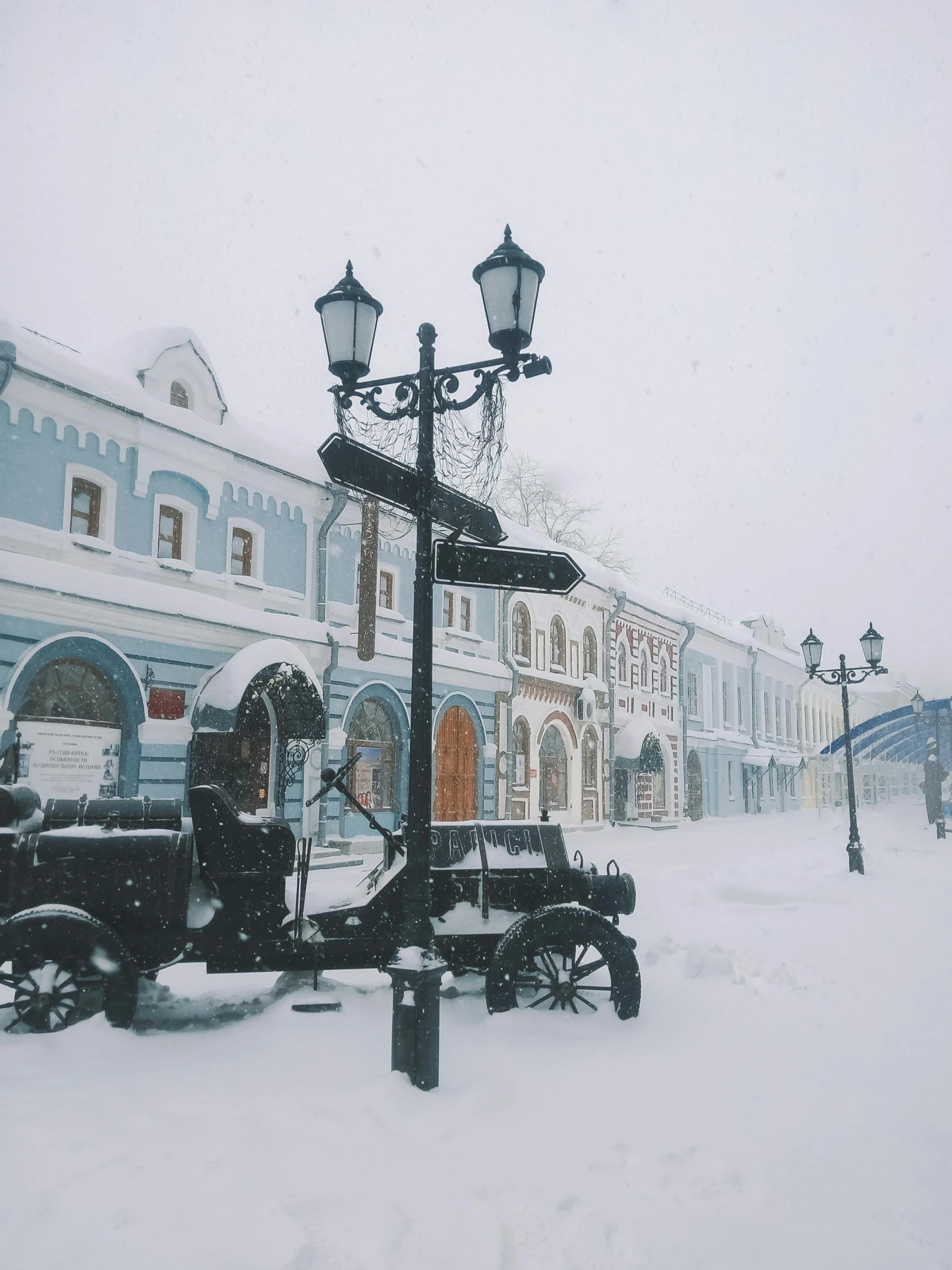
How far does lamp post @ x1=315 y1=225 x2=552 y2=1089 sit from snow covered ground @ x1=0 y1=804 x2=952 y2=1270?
309 millimetres

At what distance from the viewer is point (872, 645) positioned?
15039mm

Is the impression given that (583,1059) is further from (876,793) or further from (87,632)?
(876,793)

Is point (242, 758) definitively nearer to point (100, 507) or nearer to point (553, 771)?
point (100, 507)

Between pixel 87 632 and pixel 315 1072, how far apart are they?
8178mm

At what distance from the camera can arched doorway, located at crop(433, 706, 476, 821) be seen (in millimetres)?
16688

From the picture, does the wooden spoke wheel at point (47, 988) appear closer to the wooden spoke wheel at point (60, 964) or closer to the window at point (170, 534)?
the wooden spoke wheel at point (60, 964)

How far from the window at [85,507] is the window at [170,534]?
36.0 inches

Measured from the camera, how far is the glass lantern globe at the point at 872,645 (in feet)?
49.2

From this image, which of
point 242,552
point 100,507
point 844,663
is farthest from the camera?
point 844,663

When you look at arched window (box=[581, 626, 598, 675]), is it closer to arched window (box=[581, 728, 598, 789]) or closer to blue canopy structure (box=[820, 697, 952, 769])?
arched window (box=[581, 728, 598, 789])

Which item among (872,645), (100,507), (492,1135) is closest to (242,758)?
(100,507)

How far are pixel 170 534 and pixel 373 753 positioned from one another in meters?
5.26

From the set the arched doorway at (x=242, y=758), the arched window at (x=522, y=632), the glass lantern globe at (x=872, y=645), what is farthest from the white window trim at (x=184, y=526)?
the glass lantern globe at (x=872, y=645)

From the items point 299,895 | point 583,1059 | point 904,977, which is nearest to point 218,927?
point 299,895
